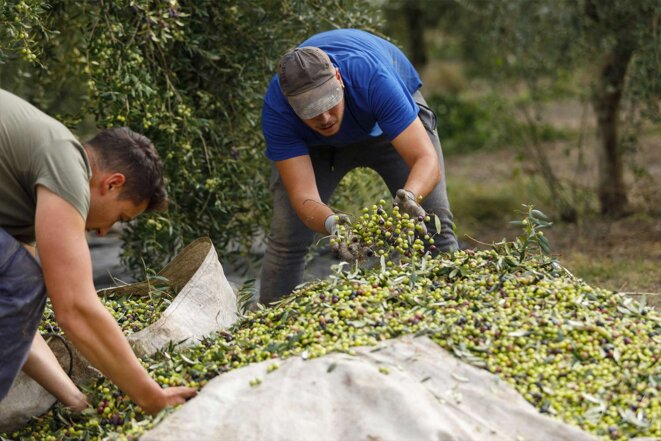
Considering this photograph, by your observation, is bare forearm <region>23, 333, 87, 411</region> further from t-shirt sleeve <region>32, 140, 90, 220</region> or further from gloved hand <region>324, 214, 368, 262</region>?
gloved hand <region>324, 214, 368, 262</region>

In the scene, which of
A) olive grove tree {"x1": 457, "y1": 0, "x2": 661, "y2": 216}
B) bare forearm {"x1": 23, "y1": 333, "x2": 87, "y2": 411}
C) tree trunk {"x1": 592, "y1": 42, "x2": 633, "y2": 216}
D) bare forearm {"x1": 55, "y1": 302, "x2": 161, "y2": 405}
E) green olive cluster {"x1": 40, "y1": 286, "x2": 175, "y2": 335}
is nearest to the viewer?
bare forearm {"x1": 55, "y1": 302, "x2": 161, "y2": 405}

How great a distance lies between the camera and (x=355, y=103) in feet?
14.0

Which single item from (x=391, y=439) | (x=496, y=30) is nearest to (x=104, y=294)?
(x=391, y=439)

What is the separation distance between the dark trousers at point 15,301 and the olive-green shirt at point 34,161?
0.14 metres

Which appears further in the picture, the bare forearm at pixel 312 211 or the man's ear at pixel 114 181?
the bare forearm at pixel 312 211

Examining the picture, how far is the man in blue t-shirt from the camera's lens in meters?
4.05

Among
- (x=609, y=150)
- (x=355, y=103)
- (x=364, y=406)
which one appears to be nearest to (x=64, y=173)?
(x=364, y=406)

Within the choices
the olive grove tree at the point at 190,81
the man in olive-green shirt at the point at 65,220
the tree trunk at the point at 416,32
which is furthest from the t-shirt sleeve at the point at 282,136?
the tree trunk at the point at 416,32

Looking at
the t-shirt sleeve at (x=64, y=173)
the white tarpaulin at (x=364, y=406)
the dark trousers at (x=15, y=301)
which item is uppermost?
the t-shirt sleeve at (x=64, y=173)

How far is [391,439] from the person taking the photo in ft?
8.95

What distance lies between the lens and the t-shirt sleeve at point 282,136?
14.3ft

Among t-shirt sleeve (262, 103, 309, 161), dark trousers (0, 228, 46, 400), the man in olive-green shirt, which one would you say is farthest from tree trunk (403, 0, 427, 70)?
dark trousers (0, 228, 46, 400)

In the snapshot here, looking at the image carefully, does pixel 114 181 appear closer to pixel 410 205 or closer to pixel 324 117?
pixel 324 117

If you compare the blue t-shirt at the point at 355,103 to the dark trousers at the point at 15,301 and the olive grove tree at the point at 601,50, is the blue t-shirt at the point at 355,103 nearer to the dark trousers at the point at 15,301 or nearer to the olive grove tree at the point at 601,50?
the dark trousers at the point at 15,301
